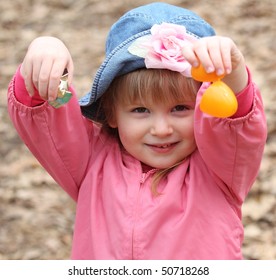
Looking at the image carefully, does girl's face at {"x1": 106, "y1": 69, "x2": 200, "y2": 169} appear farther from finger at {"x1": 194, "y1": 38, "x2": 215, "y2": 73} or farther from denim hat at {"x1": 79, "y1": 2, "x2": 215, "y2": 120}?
finger at {"x1": 194, "y1": 38, "x2": 215, "y2": 73}

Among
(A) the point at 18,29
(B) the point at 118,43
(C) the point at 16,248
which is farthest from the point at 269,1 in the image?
(B) the point at 118,43

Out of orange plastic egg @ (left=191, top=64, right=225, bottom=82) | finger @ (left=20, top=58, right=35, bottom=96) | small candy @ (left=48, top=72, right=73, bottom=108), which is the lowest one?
orange plastic egg @ (left=191, top=64, right=225, bottom=82)

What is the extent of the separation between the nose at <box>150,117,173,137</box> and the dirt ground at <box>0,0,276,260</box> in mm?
1043

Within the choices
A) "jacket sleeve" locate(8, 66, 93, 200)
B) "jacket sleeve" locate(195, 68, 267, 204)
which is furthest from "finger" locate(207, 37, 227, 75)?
"jacket sleeve" locate(8, 66, 93, 200)

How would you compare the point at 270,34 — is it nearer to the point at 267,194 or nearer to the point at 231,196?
the point at 267,194

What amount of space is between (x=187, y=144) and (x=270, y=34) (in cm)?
205

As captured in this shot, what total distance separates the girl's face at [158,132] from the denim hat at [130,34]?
0.23ft

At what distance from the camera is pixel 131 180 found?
1372 millimetres

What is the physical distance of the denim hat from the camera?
1.37m

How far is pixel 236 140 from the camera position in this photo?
1.26m

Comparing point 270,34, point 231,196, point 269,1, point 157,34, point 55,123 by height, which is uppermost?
point 269,1

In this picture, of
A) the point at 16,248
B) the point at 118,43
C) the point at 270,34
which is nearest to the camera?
the point at 118,43

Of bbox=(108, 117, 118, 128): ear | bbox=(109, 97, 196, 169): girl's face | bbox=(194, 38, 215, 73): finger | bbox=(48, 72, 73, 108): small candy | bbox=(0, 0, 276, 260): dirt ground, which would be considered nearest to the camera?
bbox=(194, 38, 215, 73): finger

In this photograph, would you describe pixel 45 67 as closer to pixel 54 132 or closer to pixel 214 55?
pixel 54 132
